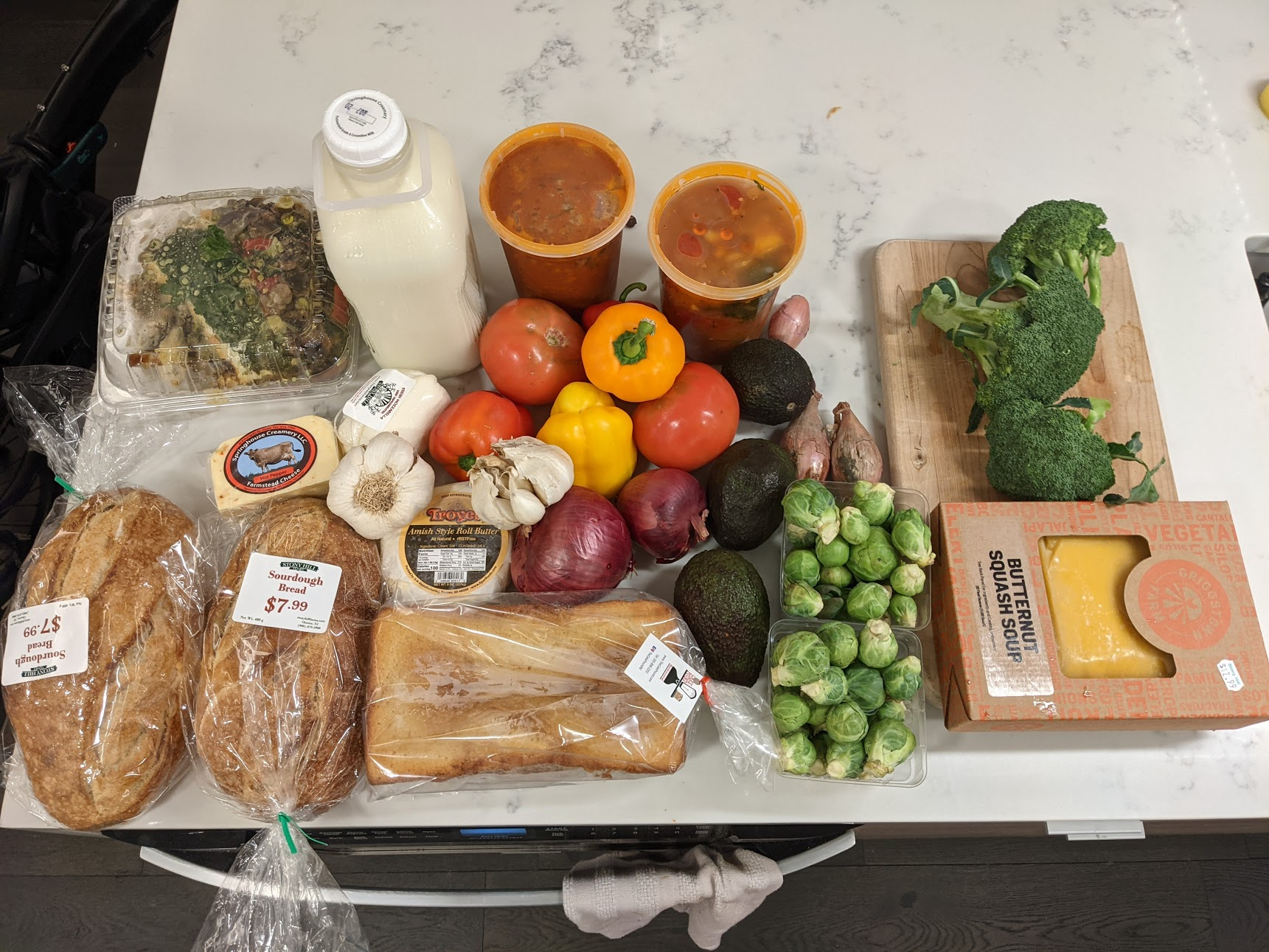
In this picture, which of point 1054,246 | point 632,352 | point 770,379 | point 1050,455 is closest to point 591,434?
point 632,352

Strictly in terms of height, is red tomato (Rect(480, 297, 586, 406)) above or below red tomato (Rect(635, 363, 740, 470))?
above

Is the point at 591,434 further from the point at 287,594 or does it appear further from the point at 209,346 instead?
the point at 209,346

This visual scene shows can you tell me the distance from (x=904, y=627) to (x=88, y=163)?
156 cm

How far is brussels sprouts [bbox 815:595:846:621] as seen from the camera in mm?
979

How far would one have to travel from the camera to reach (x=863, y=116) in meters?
1.36

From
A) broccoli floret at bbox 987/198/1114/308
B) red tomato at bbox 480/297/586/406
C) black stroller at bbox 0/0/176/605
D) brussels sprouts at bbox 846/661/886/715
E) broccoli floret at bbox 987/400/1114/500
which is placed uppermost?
black stroller at bbox 0/0/176/605

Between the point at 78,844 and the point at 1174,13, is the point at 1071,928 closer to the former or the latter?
the point at 1174,13

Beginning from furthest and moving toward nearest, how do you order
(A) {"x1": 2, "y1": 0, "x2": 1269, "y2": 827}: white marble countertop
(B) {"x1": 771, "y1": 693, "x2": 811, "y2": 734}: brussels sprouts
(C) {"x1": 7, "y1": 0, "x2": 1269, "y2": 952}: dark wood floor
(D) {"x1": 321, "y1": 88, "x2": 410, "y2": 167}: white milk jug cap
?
(C) {"x1": 7, "y1": 0, "x2": 1269, "y2": 952}: dark wood floor, (A) {"x1": 2, "y1": 0, "x2": 1269, "y2": 827}: white marble countertop, (B) {"x1": 771, "y1": 693, "x2": 811, "y2": 734}: brussels sprouts, (D) {"x1": 321, "y1": 88, "x2": 410, "y2": 167}: white milk jug cap

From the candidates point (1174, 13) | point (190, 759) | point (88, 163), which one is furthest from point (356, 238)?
point (1174, 13)

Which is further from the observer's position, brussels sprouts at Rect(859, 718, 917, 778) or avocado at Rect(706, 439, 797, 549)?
avocado at Rect(706, 439, 797, 549)

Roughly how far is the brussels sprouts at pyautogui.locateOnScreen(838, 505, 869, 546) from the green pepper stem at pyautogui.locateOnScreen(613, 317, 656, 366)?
1.03ft

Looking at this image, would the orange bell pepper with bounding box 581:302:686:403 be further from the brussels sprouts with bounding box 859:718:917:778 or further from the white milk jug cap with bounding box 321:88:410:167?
the brussels sprouts with bounding box 859:718:917:778

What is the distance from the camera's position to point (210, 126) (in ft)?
4.40

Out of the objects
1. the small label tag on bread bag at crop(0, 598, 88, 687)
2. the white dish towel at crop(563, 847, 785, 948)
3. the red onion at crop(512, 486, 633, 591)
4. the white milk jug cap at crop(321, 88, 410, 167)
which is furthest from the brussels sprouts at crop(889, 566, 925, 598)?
the small label tag on bread bag at crop(0, 598, 88, 687)
